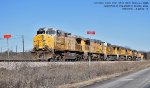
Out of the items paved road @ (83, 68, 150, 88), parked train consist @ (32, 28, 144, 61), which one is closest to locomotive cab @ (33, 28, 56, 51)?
parked train consist @ (32, 28, 144, 61)

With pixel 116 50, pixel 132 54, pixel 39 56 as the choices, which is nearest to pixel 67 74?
pixel 39 56

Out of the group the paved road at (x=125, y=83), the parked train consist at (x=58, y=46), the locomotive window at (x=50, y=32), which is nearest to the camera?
the paved road at (x=125, y=83)

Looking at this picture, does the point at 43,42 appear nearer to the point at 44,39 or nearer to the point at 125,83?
the point at 44,39

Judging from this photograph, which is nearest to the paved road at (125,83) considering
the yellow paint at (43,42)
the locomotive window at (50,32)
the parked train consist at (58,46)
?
the parked train consist at (58,46)

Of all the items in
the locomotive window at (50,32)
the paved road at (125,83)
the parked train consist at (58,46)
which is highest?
the locomotive window at (50,32)

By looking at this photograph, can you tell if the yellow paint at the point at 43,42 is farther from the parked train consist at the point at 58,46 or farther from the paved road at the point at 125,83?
the paved road at the point at 125,83

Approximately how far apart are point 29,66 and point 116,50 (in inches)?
2343

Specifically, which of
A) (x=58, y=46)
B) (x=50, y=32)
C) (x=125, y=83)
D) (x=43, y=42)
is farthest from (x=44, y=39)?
(x=125, y=83)

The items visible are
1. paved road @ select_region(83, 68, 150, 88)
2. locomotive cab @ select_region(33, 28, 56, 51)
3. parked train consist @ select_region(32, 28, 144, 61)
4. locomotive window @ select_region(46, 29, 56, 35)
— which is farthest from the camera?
locomotive window @ select_region(46, 29, 56, 35)

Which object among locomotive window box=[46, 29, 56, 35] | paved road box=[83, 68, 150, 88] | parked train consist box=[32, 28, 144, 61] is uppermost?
locomotive window box=[46, 29, 56, 35]

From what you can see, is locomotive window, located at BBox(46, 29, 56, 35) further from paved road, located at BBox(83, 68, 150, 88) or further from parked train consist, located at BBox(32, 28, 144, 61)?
paved road, located at BBox(83, 68, 150, 88)

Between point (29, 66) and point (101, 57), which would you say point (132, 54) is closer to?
point (101, 57)

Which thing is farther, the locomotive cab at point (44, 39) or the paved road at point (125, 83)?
the locomotive cab at point (44, 39)

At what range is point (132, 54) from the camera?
106188mm
